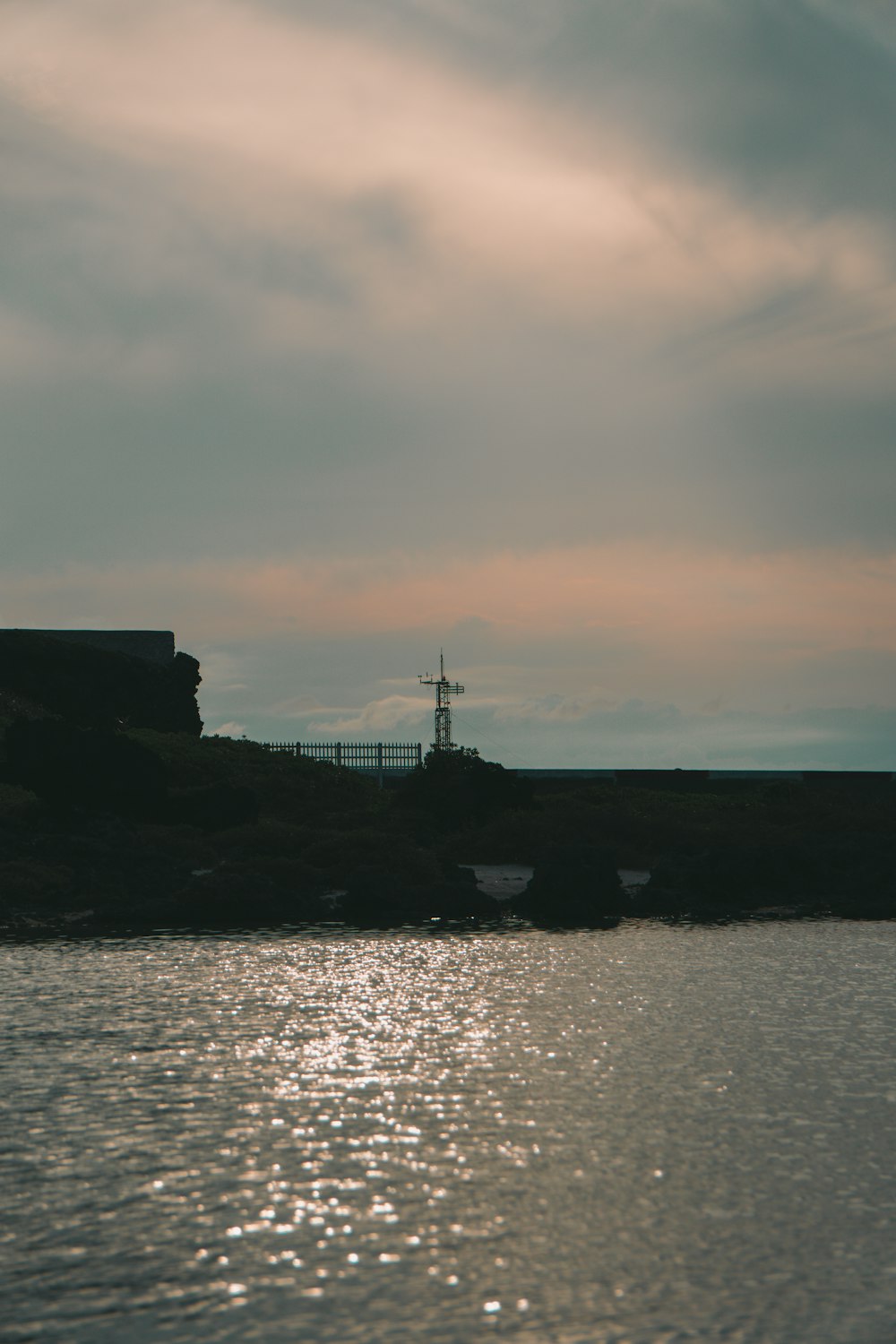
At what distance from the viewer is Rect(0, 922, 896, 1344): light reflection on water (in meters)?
5.64

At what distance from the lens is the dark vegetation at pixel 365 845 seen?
2025 centimetres

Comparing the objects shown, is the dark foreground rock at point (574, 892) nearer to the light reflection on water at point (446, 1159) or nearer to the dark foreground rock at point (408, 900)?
the dark foreground rock at point (408, 900)

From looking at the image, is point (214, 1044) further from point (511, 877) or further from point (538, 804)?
point (538, 804)

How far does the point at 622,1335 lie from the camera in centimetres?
531

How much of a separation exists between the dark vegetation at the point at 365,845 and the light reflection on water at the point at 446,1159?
614 cm

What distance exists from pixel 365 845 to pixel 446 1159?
17.9 metres

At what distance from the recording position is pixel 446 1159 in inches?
304

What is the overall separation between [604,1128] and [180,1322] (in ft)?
11.6

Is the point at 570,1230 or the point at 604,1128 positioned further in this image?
the point at 604,1128

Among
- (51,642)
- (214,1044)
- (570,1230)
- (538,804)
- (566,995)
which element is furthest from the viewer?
(51,642)

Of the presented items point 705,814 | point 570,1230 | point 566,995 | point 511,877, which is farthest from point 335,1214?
point 705,814

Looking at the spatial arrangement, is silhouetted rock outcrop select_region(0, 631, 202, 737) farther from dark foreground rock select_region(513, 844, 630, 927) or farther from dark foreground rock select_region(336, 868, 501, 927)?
dark foreground rock select_region(513, 844, 630, 927)

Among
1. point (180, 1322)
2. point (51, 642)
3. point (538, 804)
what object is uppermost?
point (51, 642)

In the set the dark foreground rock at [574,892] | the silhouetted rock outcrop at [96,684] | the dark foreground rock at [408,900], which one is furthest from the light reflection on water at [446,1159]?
the silhouetted rock outcrop at [96,684]
